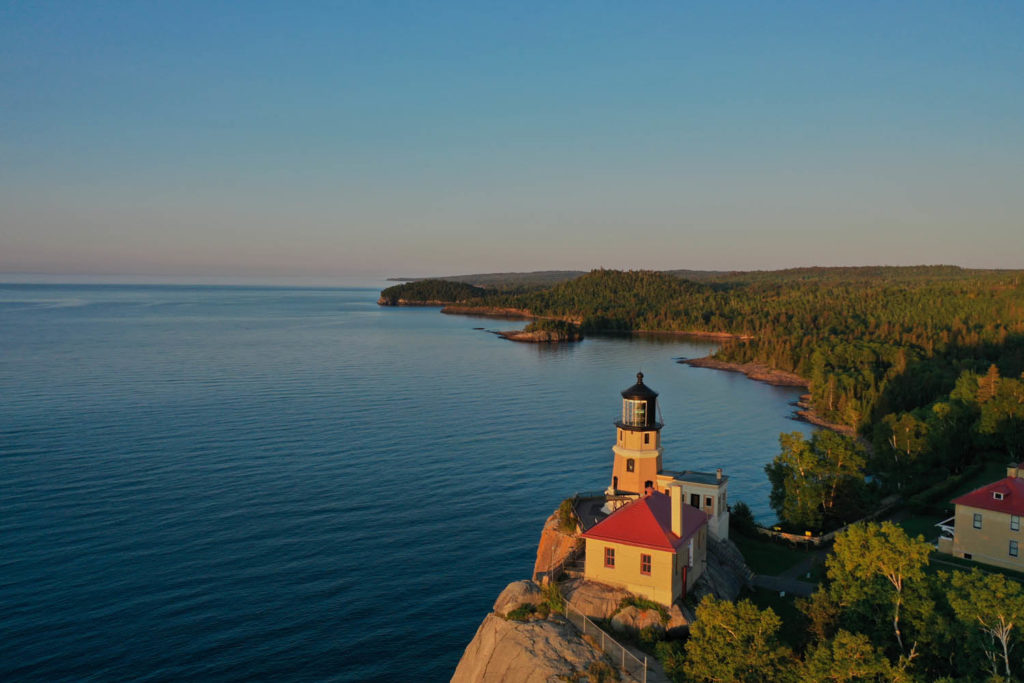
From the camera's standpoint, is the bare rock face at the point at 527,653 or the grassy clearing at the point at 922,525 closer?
the bare rock face at the point at 527,653

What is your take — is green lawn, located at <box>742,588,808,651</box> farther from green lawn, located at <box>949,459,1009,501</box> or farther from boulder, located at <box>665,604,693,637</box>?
green lawn, located at <box>949,459,1009,501</box>

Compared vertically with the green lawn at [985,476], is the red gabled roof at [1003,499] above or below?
above

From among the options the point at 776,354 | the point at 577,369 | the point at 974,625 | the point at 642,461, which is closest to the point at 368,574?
the point at 642,461

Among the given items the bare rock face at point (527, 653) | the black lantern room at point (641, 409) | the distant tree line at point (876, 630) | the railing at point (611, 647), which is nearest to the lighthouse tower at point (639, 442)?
the black lantern room at point (641, 409)

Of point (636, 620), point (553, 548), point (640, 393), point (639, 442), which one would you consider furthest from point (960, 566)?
point (553, 548)

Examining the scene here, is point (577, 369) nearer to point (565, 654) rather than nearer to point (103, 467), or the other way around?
point (103, 467)

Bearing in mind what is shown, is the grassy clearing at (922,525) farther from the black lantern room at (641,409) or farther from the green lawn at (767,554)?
the black lantern room at (641,409)

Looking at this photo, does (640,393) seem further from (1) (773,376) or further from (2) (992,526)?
(1) (773,376)

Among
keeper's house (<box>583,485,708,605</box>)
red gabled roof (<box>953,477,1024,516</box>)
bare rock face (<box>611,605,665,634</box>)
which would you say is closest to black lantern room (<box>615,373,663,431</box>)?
keeper's house (<box>583,485,708,605</box>)
